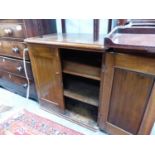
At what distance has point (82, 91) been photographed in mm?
1329

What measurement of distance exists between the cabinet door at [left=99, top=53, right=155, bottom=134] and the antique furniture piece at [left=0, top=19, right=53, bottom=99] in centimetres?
80

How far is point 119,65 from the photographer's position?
2.79ft

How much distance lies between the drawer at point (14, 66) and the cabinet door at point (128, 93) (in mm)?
848

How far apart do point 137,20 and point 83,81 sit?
0.76 m

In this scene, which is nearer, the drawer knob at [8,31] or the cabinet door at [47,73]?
the cabinet door at [47,73]

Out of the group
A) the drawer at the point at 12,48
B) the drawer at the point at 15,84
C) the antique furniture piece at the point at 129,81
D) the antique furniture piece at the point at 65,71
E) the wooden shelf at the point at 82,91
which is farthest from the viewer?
the drawer at the point at 15,84

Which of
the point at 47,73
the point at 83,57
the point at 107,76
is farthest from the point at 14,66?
the point at 107,76

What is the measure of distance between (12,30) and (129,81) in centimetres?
116

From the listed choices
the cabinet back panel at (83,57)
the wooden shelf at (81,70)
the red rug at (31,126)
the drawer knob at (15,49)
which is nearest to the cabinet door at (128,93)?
the wooden shelf at (81,70)

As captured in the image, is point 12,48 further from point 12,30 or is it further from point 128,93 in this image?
point 128,93

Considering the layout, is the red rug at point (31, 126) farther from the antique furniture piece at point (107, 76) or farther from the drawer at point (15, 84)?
the drawer at point (15, 84)

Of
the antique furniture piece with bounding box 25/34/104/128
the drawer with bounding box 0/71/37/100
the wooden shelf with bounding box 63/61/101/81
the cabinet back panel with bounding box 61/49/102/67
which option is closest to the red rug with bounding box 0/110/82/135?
the antique furniture piece with bounding box 25/34/104/128

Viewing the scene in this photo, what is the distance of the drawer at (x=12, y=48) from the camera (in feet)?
4.42
